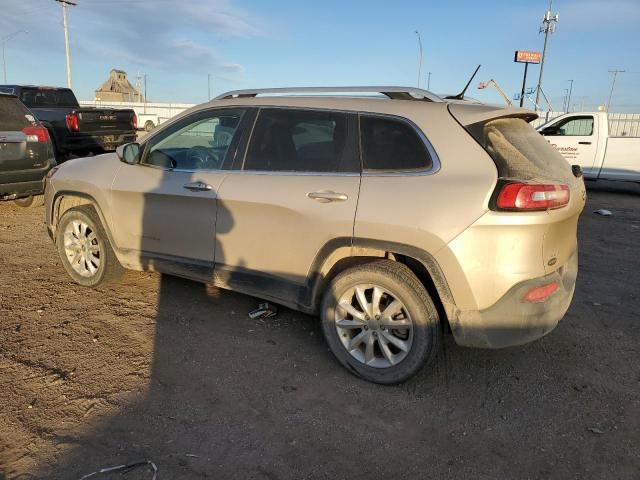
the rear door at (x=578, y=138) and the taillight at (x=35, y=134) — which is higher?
the rear door at (x=578, y=138)

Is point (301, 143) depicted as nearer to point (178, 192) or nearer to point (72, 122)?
point (178, 192)

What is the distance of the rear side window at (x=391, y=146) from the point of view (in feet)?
9.89

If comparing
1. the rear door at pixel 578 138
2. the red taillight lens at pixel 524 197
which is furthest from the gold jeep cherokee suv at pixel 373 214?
the rear door at pixel 578 138

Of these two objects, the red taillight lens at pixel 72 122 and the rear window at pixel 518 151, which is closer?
the rear window at pixel 518 151

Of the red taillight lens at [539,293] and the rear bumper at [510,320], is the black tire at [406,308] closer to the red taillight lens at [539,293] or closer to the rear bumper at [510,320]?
the rear bumper at [510,320]

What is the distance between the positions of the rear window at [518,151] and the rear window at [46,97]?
11.9 m

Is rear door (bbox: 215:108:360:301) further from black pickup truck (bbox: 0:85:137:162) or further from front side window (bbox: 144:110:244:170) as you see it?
black pickup truck (bbox: 0:85:137:162)

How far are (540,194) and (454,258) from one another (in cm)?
58

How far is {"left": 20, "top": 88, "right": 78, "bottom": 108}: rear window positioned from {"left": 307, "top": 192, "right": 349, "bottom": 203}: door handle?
1110 centimetres

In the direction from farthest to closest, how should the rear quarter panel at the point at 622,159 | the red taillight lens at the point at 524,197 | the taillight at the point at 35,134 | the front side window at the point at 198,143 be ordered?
the rear quarter panel at the point at 622,159 → the taillight at the point at 35,134 → the front side window at the point at 198,143 → the red taillight lens at the point at 524,197

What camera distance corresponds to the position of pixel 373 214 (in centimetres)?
302

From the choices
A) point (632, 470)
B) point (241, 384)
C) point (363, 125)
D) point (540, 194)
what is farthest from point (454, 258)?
point (241, 384)

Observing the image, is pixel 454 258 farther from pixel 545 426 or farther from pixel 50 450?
pixel 50 450

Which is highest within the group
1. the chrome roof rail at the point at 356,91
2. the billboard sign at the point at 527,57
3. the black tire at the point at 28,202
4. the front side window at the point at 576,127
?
the billboard sign at the point at 527,57
